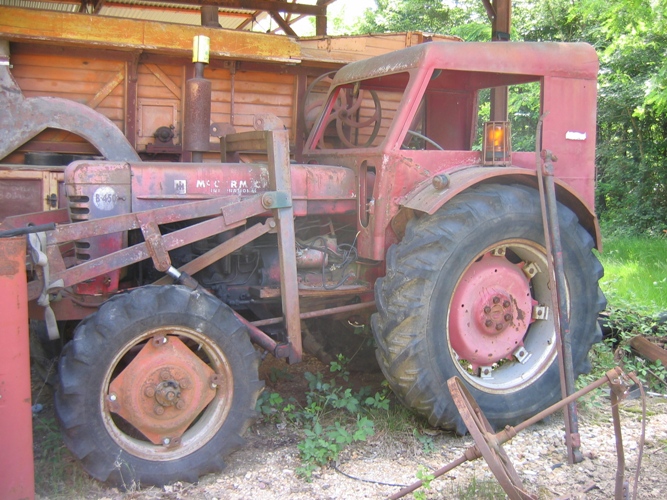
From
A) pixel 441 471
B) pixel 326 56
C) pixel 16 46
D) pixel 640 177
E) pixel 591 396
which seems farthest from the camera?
pixel 640 177

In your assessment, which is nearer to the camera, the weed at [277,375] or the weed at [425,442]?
the weed at [425,442]

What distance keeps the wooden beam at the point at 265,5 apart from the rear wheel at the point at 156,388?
5.26 metres

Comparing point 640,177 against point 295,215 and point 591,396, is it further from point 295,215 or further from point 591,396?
point 295,215

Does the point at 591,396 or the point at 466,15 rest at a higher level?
the point at 466,15

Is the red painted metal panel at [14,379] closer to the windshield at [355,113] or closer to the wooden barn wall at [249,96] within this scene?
the windshield at [355,113]

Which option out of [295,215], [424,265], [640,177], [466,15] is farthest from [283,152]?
[466,15]

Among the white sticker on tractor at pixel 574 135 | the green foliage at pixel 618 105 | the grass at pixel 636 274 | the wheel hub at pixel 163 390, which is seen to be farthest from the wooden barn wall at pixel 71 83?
the green foliage at pixel 618 105

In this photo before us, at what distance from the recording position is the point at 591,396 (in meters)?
4.50

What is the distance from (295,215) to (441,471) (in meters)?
1.77

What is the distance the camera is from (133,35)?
5297 millimetres

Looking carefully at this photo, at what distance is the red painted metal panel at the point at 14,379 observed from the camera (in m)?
2.82

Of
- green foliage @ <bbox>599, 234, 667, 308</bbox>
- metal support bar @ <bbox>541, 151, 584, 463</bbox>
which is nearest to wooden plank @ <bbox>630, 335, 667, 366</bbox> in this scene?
metal support bar @ <bbox>541, 151, 584, 463</bbox>

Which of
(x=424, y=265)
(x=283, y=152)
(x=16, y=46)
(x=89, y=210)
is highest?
(x=16, y=46)

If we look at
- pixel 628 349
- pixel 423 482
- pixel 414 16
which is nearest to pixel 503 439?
pixel 423 482
